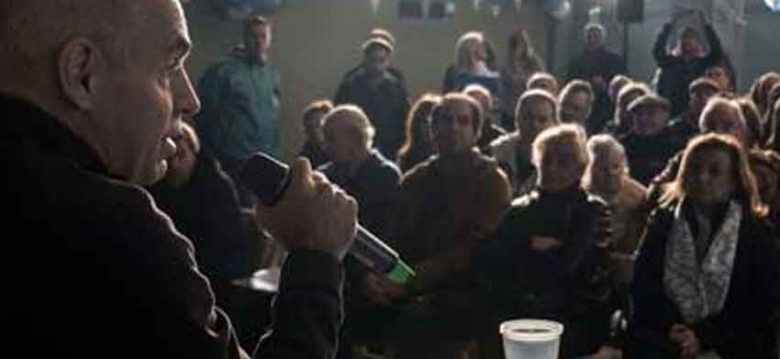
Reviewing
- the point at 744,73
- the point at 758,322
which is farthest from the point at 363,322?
the point at 744,73

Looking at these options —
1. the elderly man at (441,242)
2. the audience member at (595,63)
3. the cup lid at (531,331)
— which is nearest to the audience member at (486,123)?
the elderly man at (441,242)

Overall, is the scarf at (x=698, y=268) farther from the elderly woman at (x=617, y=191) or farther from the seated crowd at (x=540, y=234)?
the elderly woman at (x=617, y=191)

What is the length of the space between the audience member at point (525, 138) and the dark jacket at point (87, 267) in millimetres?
4744

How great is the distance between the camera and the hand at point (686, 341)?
4098 millimetres

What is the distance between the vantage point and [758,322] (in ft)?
13.5

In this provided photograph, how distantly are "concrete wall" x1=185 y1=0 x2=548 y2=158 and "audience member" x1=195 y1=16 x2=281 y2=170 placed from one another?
1.95m

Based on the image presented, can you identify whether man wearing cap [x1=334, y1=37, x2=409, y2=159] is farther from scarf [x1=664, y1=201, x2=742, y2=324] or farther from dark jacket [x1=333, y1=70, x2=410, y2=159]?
scarf [x1=664, y1=201, x2=742, y2=324]

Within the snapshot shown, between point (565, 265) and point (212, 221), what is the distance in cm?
123

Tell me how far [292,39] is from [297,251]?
8.86 meters

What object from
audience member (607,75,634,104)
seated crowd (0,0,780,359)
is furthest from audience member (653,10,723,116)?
seated crowd (0,0,780,359)

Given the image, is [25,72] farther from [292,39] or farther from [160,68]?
[292,39]

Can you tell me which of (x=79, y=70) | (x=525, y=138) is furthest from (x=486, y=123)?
(x=79, y=70)

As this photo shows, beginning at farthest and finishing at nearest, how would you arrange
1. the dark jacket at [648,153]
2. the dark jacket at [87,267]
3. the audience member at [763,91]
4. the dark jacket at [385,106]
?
the dark jacket at [385,106], the audience member at [763,91], the dark jacket at [648,153], the dark jacket at [87,267]

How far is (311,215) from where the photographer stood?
1469 mm
